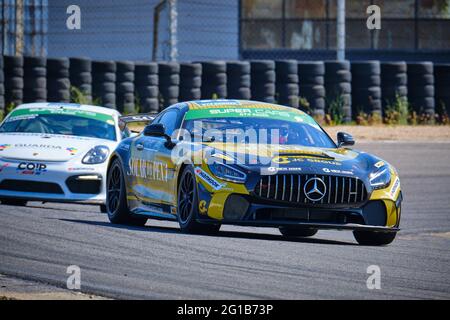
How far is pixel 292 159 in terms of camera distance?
10.4 metres

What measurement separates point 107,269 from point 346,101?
14.8m

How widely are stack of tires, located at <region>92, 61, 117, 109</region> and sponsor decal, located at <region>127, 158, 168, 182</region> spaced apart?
30.9ft

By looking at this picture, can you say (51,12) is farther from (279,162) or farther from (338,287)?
(338,287)

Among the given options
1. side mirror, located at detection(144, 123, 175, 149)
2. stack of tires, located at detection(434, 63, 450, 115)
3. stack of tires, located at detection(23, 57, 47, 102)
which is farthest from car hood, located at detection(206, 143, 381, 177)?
stack of tires, located at detection(434, 63, 450, 115)

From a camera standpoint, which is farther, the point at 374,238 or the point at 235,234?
the point at 235,234

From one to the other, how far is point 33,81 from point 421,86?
288 inches

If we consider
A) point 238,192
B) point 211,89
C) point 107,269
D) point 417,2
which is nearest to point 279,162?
point 238,192

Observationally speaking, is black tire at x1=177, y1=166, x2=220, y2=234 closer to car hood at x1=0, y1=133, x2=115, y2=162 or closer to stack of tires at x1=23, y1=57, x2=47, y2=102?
car hood at x1=0, y1=133, x2=115, y2=162

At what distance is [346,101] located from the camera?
2303 centimetres

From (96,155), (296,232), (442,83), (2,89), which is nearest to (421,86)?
(442,83)

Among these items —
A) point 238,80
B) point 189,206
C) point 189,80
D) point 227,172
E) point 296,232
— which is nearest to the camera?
point 227,172

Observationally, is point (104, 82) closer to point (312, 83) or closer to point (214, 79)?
point (214, 79)

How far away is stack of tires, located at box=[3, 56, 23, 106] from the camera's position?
20891 mm

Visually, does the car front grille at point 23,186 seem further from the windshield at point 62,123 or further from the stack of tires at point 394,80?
the stack of tires at point 394,80
